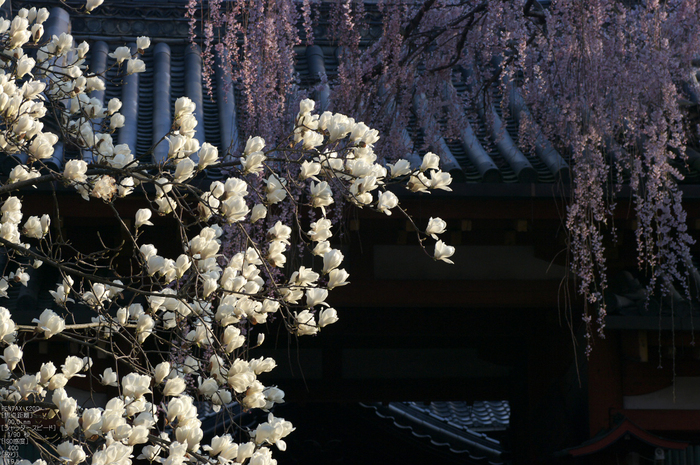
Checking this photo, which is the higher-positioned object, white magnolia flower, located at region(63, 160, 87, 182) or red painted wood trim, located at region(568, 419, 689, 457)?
white magnolia flower, located at region(63, 160, 87, 182)

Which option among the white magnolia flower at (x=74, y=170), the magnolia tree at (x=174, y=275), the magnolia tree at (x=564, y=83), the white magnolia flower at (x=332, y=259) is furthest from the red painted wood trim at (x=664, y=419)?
the white magnolia flower at (x=74, y=170)

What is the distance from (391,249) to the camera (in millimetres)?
4570

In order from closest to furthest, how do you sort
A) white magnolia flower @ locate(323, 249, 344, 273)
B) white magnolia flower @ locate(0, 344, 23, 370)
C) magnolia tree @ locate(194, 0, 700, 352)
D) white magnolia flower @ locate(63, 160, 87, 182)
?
white magnolia flower @ locate(63, 160, 87, 182)
white magnolia flower @ locate(0, 344, 23, 370)
white magnolia flower @ locate(323, 249, 344, 273)
magnolia tree @ locate(194, 0, 700, 352)

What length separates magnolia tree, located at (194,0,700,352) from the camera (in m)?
3.81

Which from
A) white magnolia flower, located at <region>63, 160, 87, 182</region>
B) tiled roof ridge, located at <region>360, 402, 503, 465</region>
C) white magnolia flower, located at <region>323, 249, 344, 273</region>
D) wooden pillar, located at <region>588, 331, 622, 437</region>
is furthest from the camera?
tiled roof ridge, located at <region>360, 402, 503, 465</region>

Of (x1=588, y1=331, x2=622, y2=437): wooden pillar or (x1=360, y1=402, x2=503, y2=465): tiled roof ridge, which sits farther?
(x1=360, y1=402, x2=503, y2=465): tiled roof ridge

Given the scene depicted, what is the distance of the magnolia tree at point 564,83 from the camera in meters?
3.81

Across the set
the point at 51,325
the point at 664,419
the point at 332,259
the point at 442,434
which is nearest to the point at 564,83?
the point at 664,419

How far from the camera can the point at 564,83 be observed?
3934 mm

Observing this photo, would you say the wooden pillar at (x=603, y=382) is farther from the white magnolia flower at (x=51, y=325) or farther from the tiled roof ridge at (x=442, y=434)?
the white magnolia flower at (x=51, y=325)

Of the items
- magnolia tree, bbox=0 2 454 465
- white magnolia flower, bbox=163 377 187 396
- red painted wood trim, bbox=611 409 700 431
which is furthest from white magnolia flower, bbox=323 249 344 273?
red painted wood trim, bbox=611 409 700 431

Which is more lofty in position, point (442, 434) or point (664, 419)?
point (664, 419)

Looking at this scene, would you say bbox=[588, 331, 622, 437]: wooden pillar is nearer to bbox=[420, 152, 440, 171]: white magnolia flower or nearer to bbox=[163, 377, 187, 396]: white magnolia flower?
bbox=[420, 152, 440, 171]: white magnolia flower

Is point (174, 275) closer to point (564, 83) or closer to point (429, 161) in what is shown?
point (429, 161)
